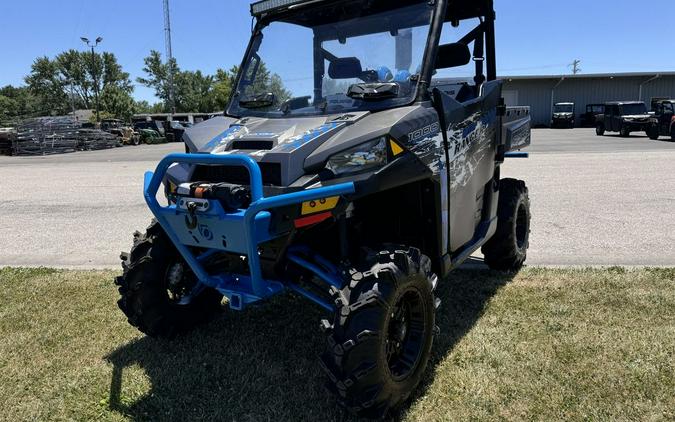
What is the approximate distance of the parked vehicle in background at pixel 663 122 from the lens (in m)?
25.5

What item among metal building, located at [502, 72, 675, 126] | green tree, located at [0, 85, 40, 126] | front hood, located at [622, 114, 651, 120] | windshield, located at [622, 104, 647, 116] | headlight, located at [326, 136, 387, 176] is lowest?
headlight, located at [326, 136, 387, 176]

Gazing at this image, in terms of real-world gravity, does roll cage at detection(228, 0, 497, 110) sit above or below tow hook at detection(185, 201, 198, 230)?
above

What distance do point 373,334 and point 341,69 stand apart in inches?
79.7

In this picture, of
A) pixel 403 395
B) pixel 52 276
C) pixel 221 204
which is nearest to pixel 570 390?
pixel 403 395

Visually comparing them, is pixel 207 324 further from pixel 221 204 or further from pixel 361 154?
pixel 361 154

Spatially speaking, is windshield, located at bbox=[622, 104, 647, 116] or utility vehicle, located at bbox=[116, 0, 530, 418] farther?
windshield, located at bbox=[622, 104, 647, 116]

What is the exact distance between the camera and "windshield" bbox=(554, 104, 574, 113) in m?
44.2

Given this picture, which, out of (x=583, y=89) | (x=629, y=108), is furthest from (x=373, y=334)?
(x=583, y=89)

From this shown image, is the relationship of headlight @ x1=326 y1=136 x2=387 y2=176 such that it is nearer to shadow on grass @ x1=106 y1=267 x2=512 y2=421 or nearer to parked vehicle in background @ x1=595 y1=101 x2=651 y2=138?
shadow on grass @ x1=106 y1=267 x2=512 y2=421

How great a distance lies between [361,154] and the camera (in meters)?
3.05

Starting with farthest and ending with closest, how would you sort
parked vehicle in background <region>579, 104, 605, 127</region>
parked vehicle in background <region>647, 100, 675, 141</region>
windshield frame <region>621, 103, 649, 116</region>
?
parked vehicle in background <region>579, 104, 605, 127</region> → windshield frame <region>621, 103, 649, 116</region> → parked vehicle in background <region>647, 100, 675, 141</region>

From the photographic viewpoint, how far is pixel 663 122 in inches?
1034

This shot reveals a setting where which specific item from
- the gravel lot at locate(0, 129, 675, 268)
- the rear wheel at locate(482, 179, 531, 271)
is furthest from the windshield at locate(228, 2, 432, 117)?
the gravel lot at locate(0, 129, 675, 268)

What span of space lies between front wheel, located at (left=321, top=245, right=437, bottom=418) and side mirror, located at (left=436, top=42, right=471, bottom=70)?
1.49 meters
